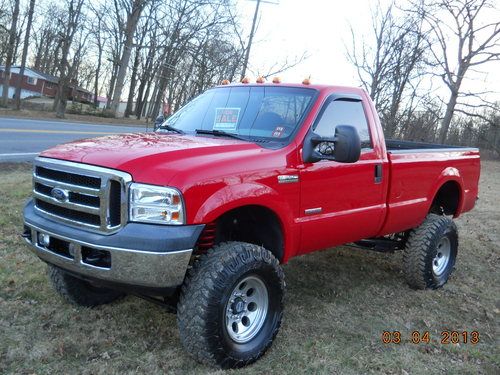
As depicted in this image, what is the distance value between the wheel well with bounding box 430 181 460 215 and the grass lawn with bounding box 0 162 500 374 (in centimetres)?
85

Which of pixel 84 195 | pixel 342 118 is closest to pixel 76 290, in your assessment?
pixel 84 195

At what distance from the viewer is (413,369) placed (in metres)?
3.83

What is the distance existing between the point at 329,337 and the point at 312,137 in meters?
1.66

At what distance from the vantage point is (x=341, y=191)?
435 cm

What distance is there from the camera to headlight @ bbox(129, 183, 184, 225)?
10.1ft

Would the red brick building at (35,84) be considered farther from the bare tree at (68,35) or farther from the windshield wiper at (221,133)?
the windshield wiper at (221,133)

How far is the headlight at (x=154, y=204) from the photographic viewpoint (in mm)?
3082

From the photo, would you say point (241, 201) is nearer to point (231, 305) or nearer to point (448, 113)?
point (231, 305)

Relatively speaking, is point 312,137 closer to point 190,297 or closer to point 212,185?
point 212,185

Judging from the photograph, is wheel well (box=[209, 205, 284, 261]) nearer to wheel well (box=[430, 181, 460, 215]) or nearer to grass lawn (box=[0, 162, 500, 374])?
grass lawn (box=[0, 162, 500, 374])

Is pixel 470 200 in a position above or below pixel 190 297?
above

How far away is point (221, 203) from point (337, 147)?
1039 mm

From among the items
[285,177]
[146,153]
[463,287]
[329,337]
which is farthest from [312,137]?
[463,287]

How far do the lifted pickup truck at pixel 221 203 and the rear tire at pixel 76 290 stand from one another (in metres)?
0.01
